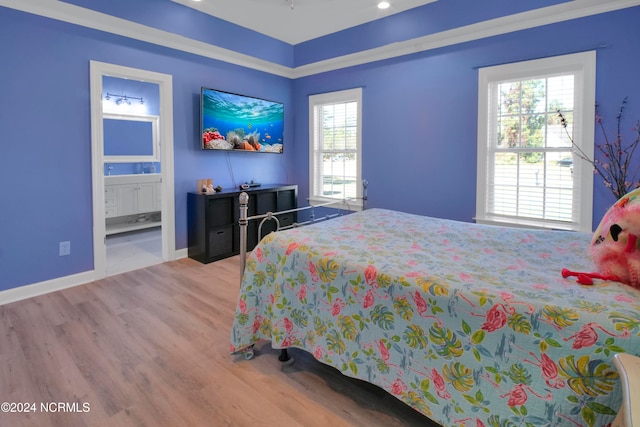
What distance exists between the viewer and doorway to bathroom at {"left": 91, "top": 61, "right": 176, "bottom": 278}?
4.06 meters

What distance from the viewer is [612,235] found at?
141 centimetres

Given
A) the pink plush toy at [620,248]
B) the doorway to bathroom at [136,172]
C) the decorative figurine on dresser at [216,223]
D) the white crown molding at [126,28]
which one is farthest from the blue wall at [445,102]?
the doorway to bathroom at [136,172]

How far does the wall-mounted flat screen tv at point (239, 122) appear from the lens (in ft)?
14.1

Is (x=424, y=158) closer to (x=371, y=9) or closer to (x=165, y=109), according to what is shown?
(x=371, y=9)

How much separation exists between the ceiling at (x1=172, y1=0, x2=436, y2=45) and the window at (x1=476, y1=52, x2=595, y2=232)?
131 centimetres

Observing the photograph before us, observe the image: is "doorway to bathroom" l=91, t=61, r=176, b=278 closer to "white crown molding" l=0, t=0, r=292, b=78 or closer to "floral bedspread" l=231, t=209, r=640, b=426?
"white crown molding" l=0, t=0, r=292, b=78

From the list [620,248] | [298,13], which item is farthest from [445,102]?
[620,248]

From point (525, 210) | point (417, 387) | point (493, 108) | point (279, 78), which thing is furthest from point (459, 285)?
point (279, 78)

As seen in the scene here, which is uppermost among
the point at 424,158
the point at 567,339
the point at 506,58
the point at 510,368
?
the point at 506,58

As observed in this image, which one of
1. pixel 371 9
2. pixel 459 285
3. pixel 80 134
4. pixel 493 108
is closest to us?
pixel 459 285

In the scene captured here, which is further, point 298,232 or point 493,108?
point 493,108

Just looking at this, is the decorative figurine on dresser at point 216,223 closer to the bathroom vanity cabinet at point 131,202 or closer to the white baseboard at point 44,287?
the white baseboard at point 44,287

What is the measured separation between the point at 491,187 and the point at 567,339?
9.31 ft

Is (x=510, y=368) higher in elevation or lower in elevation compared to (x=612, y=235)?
lower
